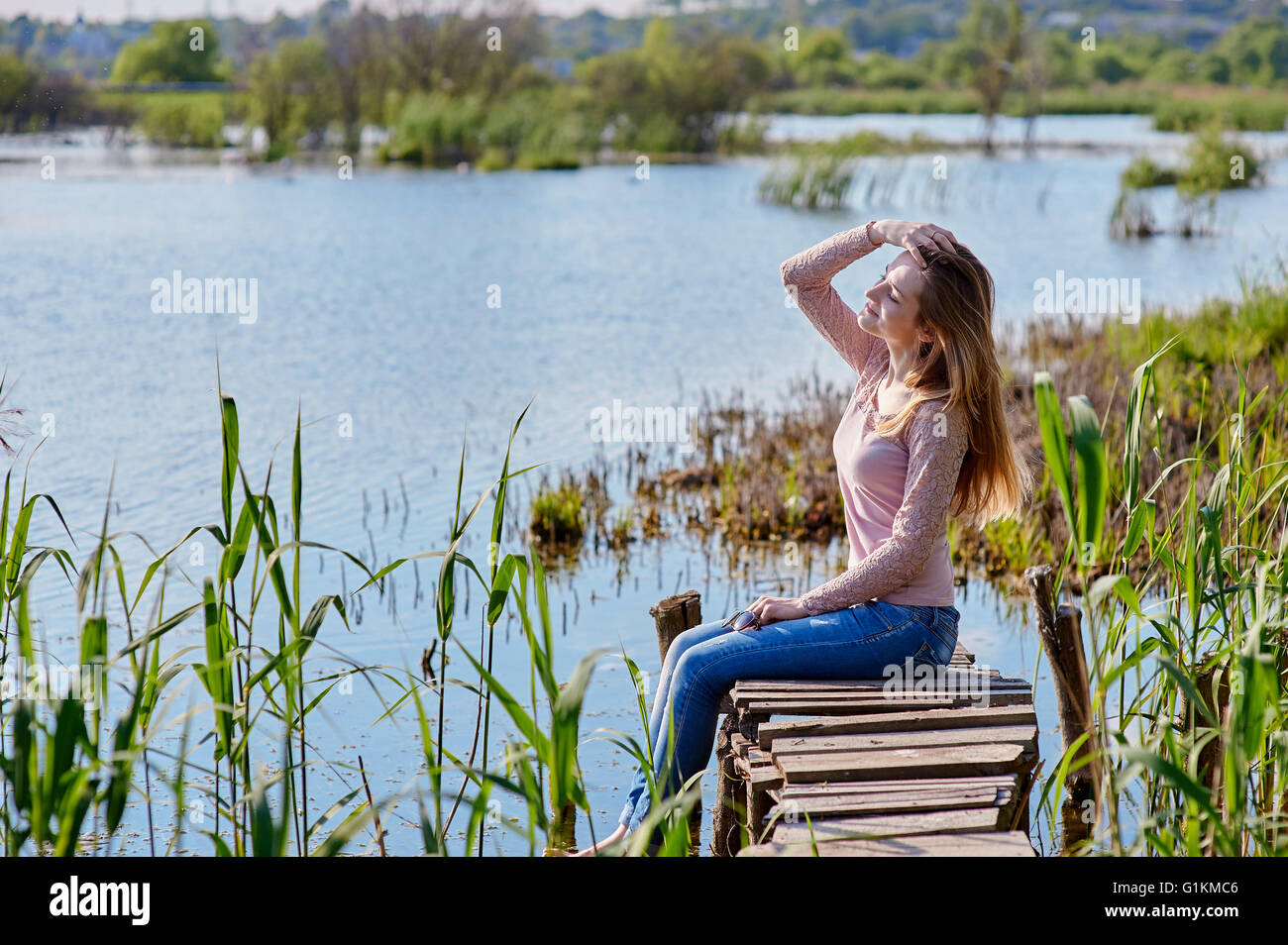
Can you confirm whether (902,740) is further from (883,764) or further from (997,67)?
(997,67)

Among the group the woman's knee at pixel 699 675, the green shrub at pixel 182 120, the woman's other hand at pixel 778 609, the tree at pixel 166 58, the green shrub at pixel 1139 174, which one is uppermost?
the tree at pixel 166 58

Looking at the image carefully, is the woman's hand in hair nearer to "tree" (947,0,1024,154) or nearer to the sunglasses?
the sunglasses

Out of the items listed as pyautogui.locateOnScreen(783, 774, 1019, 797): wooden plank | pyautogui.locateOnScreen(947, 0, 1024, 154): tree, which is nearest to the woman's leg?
pyautogui.locateOnScreen(783, 774, 1019, 797): wooden plank

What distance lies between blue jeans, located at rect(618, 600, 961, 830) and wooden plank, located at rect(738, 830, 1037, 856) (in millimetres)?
711

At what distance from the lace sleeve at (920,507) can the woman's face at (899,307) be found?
22cm

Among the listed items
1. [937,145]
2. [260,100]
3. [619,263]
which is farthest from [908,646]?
[260,100]

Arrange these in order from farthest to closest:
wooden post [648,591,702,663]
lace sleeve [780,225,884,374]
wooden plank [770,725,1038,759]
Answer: wooden post [648,591,702,663], lace sleeve [780,225,884,374], wooden plank [770,725,1038,759]

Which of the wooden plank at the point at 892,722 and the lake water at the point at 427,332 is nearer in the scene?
the wooden plank at the point at 892,722

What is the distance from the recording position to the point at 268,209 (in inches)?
871

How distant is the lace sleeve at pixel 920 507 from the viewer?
3.39 m

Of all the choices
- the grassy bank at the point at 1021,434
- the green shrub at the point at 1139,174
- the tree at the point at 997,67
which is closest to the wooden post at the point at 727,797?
the grassy bank at the point at 1021,434

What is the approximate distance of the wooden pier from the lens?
9.14 feet

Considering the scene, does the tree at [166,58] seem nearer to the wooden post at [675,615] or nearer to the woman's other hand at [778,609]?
the wooden post at [675,615]

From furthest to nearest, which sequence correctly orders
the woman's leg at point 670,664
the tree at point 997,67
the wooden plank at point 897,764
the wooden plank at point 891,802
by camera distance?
1. the tree at point 997,67
2. the woman's leg at point 670,664
3. the wooden plank at point 897,764
4. the wooden plank at point 891,802
